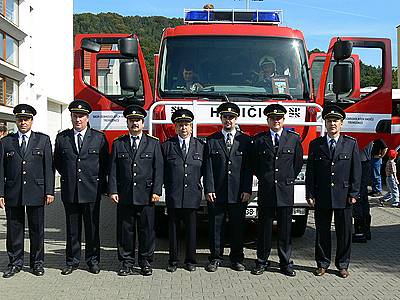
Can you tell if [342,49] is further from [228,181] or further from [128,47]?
[128,47]

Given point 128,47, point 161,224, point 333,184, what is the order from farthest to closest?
point 161,224, point 128,47, point 333,184

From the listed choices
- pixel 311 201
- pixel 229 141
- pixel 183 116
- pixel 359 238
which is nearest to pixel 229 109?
pixel 229 141

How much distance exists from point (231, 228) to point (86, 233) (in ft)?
5.74

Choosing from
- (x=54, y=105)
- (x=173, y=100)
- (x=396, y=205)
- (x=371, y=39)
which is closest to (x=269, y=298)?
(x=173, y=100)

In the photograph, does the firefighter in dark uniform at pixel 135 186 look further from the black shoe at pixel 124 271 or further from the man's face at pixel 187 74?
the man's face at pixel 187 74

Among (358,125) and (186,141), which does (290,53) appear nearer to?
(358,125)

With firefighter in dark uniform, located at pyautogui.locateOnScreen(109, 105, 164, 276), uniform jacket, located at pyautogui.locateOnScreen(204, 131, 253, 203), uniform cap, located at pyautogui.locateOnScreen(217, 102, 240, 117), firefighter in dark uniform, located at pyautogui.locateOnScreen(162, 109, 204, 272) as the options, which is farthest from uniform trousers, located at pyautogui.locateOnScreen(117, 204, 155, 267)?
uniform cap, located at pyautogui.locateOnScreen(217, 102, 240, 117)

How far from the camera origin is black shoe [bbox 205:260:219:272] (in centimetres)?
704

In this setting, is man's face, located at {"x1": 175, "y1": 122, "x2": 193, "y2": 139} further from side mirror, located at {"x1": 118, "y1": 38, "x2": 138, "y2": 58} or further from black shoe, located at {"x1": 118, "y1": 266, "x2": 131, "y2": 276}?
black shoe, located at {"x1": 118, "y1": 266, "x2": 131, "y2": 276}

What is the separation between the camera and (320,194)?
6906 millimetres

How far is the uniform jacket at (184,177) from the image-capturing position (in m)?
7.04

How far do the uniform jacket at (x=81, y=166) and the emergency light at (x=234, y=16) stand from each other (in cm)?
298

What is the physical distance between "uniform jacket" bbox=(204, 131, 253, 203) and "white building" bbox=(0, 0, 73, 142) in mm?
20557

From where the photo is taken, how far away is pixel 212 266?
7.06 metres
